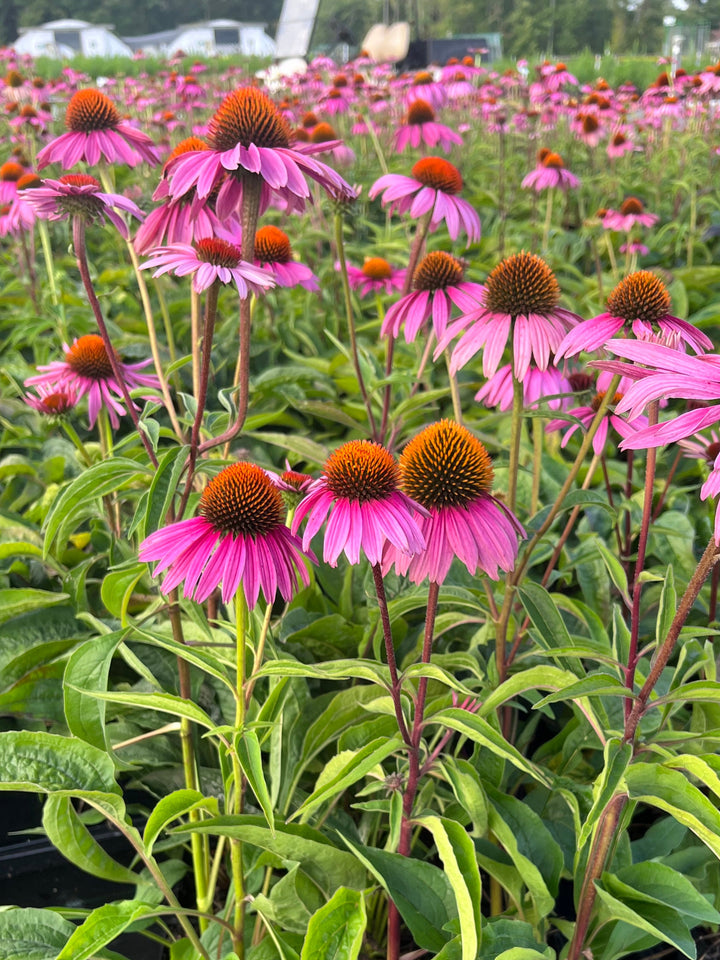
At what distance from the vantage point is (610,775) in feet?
2.51

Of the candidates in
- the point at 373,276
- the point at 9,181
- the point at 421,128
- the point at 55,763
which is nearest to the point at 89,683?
the point at 55,763

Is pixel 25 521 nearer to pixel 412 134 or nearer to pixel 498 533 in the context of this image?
pixel 498 533

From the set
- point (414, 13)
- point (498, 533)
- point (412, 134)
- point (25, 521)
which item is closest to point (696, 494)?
point (498, 533)

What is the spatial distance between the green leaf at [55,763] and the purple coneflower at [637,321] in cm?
69

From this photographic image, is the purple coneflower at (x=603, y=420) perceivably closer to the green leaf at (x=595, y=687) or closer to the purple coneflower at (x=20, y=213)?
the green leaf at (x=595, y=687)

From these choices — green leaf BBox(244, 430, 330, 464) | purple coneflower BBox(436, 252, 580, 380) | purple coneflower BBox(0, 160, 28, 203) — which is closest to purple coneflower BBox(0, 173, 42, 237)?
purple coneflower BBox(0, 160, 28, 203)

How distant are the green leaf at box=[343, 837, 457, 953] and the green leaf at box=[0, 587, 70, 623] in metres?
0.64

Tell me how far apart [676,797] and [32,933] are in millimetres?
736

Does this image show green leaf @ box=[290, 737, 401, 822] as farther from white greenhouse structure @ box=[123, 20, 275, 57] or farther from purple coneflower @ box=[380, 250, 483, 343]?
white greenhouse structure @ box=[123, 20, 275, 57]

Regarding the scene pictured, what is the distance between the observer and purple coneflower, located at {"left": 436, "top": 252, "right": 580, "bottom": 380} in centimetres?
99

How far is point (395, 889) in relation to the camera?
898 millimetres

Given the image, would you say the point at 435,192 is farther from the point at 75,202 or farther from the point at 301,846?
the point at 301,846

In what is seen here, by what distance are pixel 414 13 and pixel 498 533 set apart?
1682cm

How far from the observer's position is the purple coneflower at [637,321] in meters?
0.88
